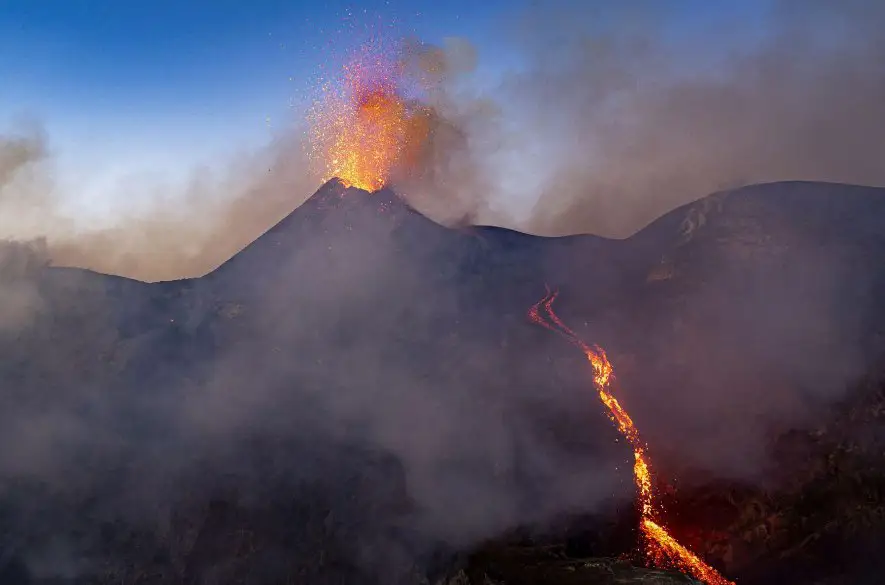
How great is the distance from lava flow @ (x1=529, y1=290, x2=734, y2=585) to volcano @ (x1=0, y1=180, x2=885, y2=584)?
2.39 metres

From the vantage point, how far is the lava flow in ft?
247

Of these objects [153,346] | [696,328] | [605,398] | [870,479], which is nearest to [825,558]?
[870,479]

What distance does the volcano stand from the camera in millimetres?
89125

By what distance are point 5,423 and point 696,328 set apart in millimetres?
142737

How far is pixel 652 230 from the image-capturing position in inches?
6786

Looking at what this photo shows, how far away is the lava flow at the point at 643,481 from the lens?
247 feet

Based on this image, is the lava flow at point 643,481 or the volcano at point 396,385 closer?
the lava flow at point 643,481

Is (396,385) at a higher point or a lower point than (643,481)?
higher

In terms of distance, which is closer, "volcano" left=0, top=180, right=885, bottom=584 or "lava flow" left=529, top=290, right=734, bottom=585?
"lava flow" left=529, top=290, right=734, bottom=585

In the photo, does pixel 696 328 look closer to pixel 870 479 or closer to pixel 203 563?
pixel 870 479

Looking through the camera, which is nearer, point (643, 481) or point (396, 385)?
point (643, 481)

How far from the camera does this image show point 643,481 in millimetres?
89812

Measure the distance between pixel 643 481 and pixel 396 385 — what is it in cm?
4966

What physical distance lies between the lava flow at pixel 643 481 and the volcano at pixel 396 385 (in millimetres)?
2395
